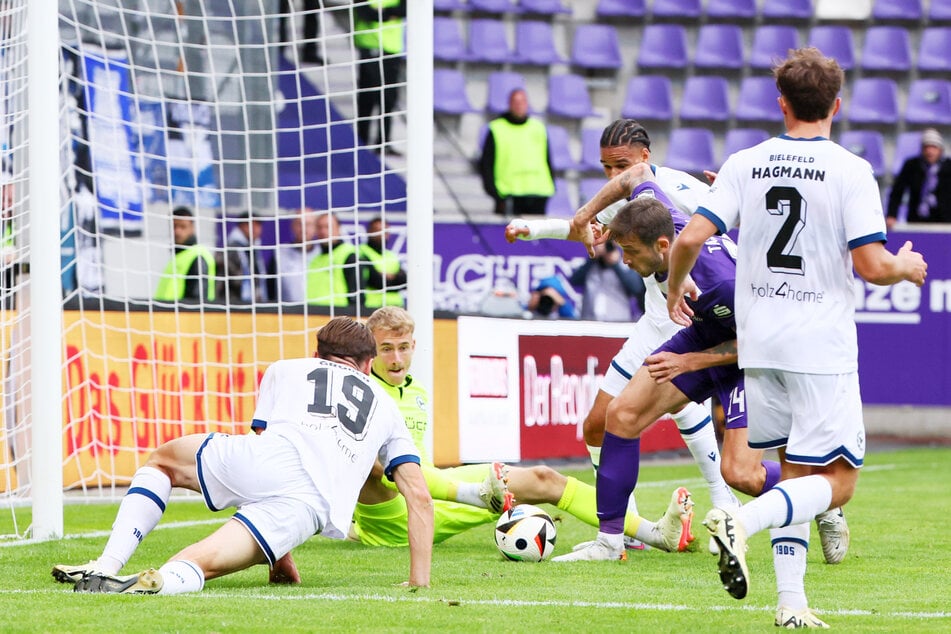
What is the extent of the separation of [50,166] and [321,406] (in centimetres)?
268

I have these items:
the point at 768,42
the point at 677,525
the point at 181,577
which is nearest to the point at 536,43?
the point at 768,42

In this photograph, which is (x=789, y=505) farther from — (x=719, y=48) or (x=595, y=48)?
(x=719, y=48)

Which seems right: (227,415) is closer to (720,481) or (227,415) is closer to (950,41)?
(720,481)

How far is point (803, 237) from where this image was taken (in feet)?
15.2

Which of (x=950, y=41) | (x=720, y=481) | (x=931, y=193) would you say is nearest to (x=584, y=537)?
(x=720, y=481)

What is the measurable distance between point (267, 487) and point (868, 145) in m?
13.8

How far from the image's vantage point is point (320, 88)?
48.1 feet

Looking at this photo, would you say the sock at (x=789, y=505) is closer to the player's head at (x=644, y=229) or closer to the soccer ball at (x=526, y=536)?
the player's head at (x=644, y=229)

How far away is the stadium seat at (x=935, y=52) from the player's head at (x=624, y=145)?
12.6 m

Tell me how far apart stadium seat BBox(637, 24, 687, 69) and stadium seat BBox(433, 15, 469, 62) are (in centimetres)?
232

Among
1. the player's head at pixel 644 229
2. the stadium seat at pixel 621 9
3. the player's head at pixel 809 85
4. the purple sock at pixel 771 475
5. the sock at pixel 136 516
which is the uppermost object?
the stadium seat at pixel 621 9

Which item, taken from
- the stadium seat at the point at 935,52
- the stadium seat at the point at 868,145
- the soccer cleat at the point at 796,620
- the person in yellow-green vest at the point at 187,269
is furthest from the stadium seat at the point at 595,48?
the soccer cleat at the point at 796,620

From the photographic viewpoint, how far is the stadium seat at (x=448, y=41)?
1748 cm

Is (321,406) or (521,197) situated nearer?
(321,406)
